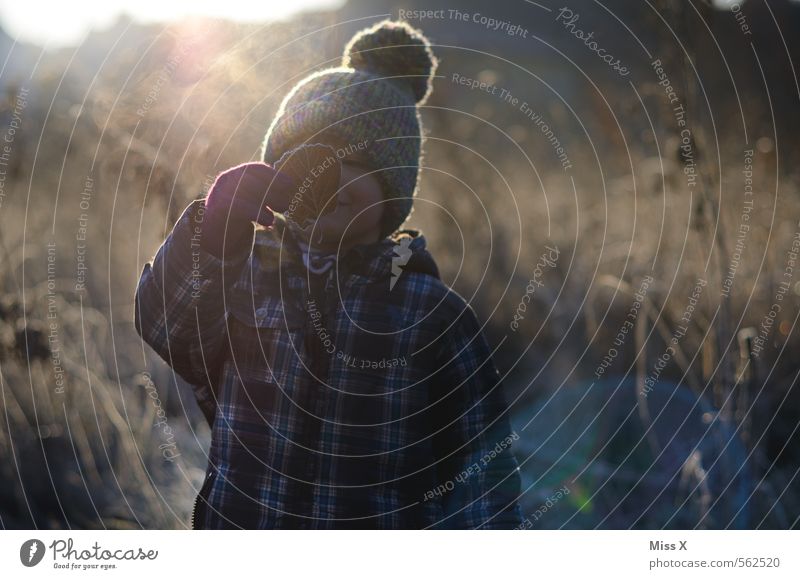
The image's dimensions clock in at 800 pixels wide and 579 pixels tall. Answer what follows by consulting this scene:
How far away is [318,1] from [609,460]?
4.00 ft

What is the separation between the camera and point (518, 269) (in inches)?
101

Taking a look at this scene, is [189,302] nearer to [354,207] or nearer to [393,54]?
[354,207]

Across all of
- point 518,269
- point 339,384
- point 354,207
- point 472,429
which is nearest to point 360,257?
point 354,207

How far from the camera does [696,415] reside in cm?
172

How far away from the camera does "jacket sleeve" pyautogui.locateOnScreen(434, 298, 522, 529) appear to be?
1170 mm

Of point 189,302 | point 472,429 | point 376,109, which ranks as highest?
point 376,109

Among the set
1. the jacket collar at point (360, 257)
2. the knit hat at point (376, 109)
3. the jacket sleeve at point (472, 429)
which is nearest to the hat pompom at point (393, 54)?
the knit hat at point (376, 109)

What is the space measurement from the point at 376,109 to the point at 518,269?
147cm

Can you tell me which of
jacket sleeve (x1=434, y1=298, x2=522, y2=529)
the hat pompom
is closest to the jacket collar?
jacket sleeve (x1=434, y1=298, x2=522, y2=529)

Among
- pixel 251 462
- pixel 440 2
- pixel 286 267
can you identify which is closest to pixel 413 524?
pixel 251 462

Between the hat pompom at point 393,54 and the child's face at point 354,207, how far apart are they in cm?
15

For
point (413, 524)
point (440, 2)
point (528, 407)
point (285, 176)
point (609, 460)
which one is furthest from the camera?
point (528, 407)

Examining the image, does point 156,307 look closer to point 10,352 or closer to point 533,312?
point 10,352
